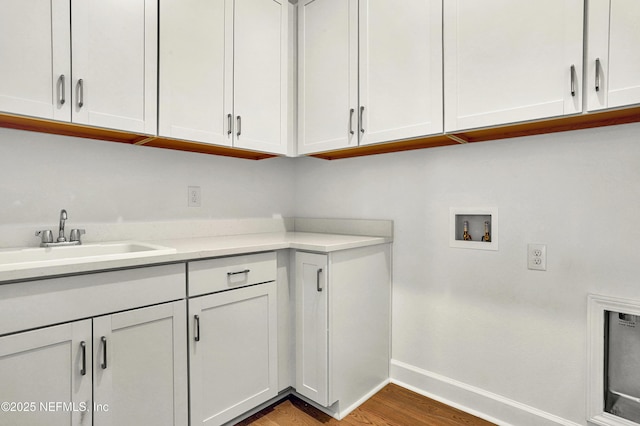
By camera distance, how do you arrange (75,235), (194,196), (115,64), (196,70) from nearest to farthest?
(115,64), (75,235), (196,70), (194,196)

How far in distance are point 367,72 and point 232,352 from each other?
1587mm

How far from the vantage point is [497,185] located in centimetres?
169

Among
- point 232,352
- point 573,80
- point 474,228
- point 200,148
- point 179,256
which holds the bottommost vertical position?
point 232,352

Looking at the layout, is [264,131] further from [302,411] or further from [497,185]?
[302,411]

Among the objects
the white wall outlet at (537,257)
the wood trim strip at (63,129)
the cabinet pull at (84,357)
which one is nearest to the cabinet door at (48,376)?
the cabinet pull at (84,357)

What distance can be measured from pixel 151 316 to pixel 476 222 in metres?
1.61

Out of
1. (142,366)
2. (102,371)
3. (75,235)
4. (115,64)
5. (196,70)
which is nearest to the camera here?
(102,371)

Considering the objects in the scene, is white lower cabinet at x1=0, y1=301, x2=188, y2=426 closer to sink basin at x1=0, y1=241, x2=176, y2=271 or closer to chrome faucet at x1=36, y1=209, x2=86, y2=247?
sink basin at x1=0, y1=241, x2=176, y2=271

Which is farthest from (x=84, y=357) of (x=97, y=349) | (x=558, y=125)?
(x=558, y=125)

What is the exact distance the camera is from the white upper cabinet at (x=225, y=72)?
161 cm

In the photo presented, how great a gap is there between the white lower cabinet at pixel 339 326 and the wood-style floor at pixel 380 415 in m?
0.06

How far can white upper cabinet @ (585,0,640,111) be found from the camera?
1126 mm

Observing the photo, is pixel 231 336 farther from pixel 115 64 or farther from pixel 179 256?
pixel 115 64

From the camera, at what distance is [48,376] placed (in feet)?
3.61
